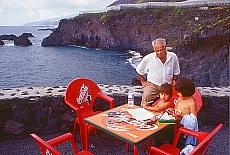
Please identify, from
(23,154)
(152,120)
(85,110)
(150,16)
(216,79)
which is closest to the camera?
(152,120)

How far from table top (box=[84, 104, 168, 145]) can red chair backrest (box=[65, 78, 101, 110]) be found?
91 centimetres

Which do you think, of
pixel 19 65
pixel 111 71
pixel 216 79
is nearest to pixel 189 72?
pixel 216 79

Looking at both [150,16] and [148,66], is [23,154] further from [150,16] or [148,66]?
[150,16]

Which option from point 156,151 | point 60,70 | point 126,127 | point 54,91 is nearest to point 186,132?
point 156,151

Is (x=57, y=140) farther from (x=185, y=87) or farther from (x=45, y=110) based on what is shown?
(x=45, y=110)

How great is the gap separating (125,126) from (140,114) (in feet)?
1.51

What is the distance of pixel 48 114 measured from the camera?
187 inches

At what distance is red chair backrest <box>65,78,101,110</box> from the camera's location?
4.32 metres

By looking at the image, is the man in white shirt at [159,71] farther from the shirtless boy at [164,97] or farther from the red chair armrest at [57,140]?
the red chair armrest at [57,140]

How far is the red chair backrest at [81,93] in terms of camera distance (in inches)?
170

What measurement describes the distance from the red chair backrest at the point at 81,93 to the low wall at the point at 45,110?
0.46m

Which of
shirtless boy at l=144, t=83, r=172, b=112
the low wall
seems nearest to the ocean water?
the low wall

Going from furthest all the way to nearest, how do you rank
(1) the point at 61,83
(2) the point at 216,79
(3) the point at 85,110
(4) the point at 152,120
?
(1) the point at 61,83 < (2) the point at 216,79 < (3) the point at 85,110 < (4) the point at 152,120

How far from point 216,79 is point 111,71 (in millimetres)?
15740
